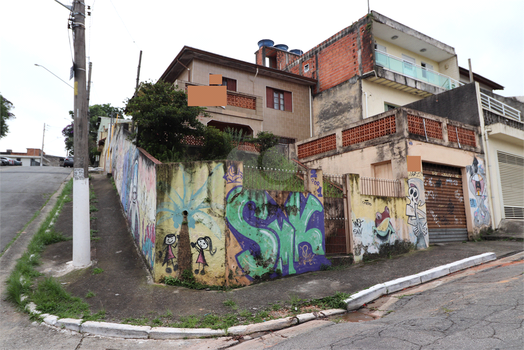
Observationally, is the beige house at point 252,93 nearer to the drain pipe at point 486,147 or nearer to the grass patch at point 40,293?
the drain pipe at point 486,147

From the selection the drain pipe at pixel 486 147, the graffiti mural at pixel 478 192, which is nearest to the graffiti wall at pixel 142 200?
the graffiti mural at pixel 478 192

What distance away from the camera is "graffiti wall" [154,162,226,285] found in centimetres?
651

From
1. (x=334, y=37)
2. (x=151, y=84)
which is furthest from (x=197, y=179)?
(x=334, y=37)

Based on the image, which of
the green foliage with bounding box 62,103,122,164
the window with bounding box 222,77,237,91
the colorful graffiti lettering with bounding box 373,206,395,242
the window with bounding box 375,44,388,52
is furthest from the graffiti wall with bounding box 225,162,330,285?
the green foliage with bounding box 62,103,122,164

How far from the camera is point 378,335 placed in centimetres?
398

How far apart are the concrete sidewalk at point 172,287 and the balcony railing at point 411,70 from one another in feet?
32.4

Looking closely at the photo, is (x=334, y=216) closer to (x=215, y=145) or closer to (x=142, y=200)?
(x=142, y=200)

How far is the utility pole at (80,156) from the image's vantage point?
7.18m

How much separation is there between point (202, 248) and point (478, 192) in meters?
10.4

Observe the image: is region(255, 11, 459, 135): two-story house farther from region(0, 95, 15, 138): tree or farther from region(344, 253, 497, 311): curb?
region(0, 95, 15, 138): tree

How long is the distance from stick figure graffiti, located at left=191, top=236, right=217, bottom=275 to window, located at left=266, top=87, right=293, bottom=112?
1129cm

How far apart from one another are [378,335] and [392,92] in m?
15.1

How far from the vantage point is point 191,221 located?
262 inches

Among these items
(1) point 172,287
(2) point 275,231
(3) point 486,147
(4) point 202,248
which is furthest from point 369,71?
(1) point 172,287
